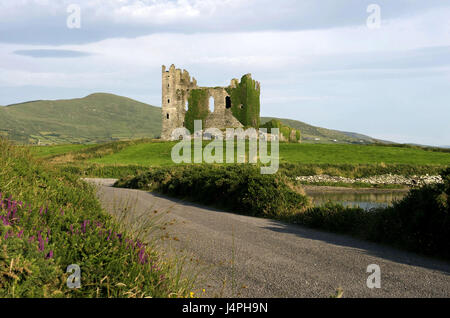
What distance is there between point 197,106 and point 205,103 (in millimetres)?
1733

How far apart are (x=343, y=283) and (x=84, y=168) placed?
1664 inches

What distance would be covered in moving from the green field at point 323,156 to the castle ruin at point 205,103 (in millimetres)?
16083

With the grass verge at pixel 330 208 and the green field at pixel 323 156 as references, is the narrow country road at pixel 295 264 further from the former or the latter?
the green field at pixel 323 156

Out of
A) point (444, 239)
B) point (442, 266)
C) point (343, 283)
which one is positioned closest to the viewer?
point (343, 283)

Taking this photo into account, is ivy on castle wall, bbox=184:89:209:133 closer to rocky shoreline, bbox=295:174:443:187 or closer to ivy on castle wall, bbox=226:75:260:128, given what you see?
ivy on castle wall, bbox=226:75:260:128

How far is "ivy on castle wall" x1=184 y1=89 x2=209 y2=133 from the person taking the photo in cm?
7931

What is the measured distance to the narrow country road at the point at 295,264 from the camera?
22.0 feet

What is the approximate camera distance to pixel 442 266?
843 centimetres

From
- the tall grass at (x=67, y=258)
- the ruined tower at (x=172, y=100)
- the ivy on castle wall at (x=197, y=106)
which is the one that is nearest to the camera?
the tall grass at (x=67, y=258)

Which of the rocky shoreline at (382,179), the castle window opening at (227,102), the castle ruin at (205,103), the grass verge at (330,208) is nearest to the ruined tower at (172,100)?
the castle ruin at (205,103)

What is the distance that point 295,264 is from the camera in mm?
8273
